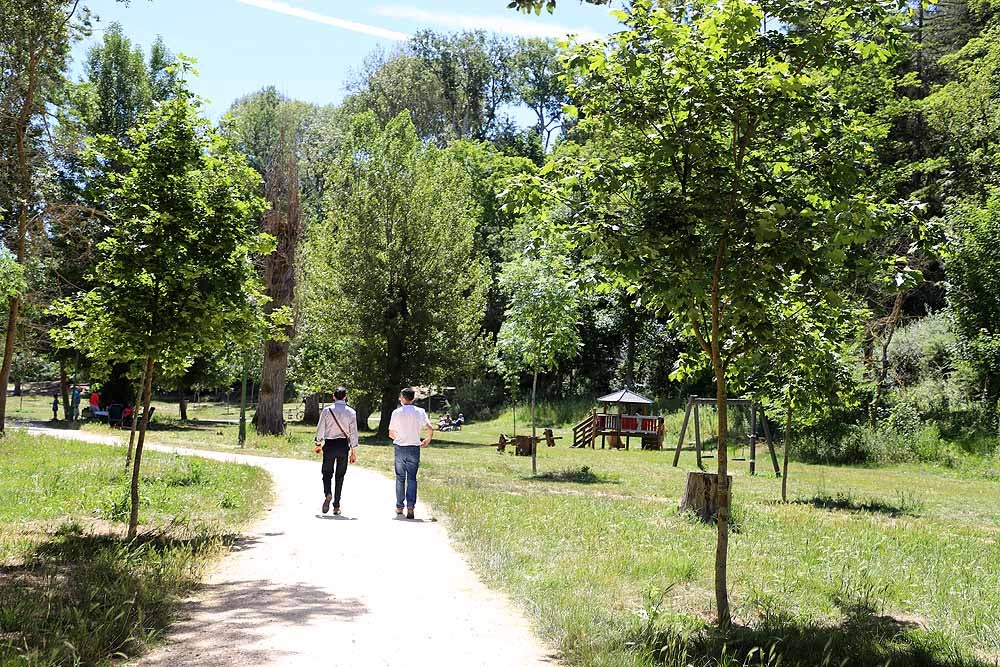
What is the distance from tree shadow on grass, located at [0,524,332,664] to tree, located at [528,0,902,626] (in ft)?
13.3

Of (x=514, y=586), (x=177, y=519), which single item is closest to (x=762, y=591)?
(x=514, y=586)

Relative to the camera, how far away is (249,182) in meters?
11.3

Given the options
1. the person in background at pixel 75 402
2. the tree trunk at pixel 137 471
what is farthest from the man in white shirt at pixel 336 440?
the person in background at pixel 75 402

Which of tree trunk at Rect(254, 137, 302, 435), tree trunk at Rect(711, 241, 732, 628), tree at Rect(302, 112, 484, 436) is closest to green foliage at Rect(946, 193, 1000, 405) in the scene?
tree at Rect(302, 112, 484, 436)

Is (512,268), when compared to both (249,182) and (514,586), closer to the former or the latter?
(249,182)

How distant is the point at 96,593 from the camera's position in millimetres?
7375

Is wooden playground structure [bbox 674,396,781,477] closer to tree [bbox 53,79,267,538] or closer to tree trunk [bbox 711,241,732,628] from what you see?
tree [bbox 53,79,267,538]

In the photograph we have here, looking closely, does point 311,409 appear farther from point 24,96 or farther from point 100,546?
point 100,546

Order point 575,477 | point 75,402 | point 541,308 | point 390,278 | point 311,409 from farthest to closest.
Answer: point 311,409, point 75,402, point 390,278, point 541,308, point 575,477

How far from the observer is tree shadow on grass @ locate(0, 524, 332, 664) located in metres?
6.11

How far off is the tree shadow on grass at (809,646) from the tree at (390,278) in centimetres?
2661

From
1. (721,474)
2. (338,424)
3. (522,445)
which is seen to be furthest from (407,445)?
(522,445)

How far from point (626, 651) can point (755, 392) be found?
13055 millimetres

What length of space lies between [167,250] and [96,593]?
415cm
